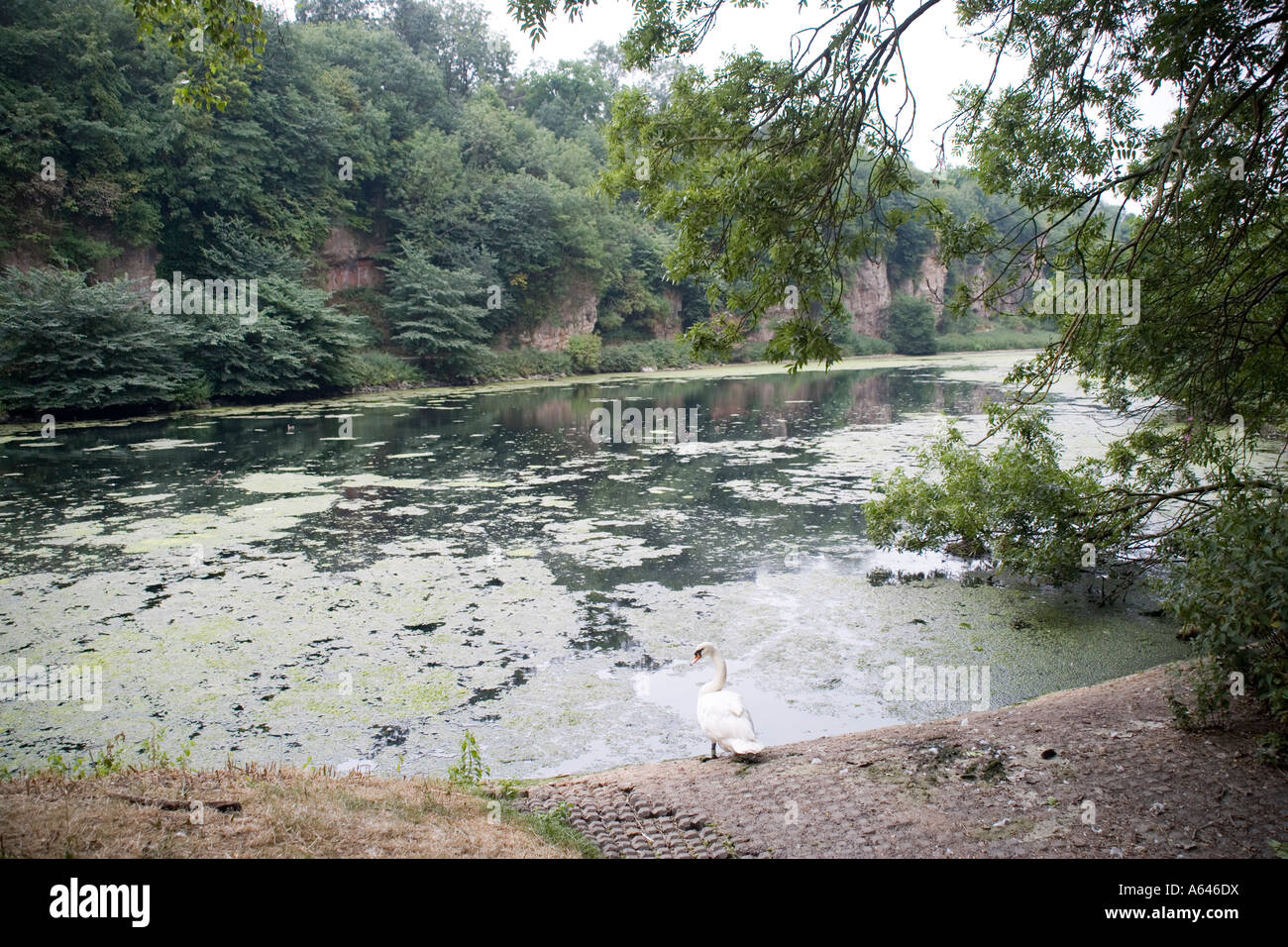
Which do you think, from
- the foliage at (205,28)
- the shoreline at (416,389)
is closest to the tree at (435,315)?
the shoreline at (416,389)

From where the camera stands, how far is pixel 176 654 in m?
6.82

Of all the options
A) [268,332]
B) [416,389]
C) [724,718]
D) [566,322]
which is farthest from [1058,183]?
[566,322]

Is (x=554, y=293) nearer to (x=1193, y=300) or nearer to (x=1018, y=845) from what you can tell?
(x=1193, y=300)

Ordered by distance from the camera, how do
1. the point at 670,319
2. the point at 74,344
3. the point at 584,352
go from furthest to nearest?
the point at 670,319 → the point at 584,352 → the point at 74,344

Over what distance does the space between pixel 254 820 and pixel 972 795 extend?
3334mm

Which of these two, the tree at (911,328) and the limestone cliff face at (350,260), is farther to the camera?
the tree at (911,328)

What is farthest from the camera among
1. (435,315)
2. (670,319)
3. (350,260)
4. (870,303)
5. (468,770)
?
(870,303)

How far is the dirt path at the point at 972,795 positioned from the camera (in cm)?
372

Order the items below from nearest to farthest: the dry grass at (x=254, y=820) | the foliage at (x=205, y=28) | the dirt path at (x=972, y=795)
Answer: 1. the dry grass at (x=254, y=820)
2. the dirt path at (x=972, y=795)
3. the foliage at (x=205, y=28)

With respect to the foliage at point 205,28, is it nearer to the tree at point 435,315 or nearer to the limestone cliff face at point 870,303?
the tree at point 435,315

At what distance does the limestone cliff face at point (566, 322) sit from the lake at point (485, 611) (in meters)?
27.9

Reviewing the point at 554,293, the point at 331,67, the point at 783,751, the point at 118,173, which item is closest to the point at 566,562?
the point at 783,751

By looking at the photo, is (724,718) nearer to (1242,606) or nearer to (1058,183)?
(1242,606)

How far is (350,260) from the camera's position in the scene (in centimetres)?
3947
